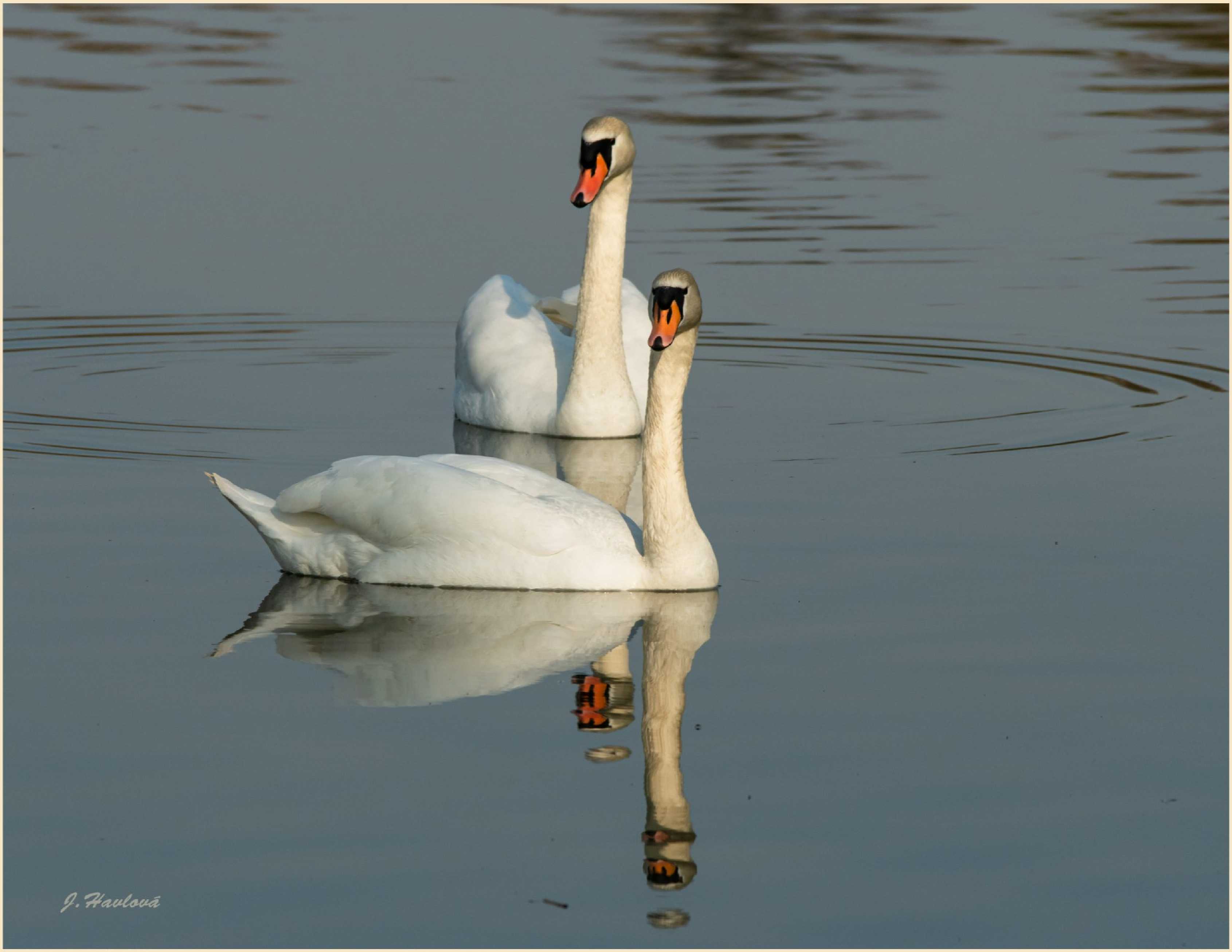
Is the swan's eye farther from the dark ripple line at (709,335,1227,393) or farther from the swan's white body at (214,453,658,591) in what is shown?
the swan's white body at (214,453,658,591)

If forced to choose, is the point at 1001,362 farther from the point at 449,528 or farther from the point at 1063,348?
the point at 449,528

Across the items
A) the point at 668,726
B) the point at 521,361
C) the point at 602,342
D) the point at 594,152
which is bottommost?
the point at 668,726

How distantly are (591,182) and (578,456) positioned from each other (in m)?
1.62

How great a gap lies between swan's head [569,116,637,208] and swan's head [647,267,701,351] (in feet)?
12.7

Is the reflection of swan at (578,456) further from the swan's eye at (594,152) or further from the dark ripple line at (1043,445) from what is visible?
the dark ripple line at (1043,445)

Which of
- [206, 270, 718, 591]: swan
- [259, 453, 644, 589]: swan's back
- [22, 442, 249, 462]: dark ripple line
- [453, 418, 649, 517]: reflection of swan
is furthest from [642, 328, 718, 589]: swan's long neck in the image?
[22, 442, 249, 462]: dark ripple line

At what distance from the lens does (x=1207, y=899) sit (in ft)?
21.2

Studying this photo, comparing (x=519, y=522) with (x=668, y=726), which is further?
(x=519, y=522)

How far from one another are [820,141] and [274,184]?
703cm

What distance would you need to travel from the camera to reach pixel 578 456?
13234 mm

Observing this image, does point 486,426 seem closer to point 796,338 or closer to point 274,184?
point 796,338
